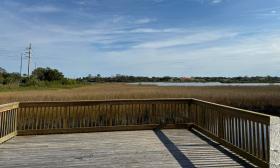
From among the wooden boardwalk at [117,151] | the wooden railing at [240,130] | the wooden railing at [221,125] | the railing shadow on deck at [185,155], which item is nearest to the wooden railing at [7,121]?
the wooden railing at [221,125]

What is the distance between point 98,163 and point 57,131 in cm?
→ 359

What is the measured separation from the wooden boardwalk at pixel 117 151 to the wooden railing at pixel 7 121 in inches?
10.0

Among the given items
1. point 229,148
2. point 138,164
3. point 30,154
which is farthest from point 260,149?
point 30,154

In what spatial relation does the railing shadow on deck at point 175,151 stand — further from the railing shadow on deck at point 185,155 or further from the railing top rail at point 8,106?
the railing top rail at point 8,106

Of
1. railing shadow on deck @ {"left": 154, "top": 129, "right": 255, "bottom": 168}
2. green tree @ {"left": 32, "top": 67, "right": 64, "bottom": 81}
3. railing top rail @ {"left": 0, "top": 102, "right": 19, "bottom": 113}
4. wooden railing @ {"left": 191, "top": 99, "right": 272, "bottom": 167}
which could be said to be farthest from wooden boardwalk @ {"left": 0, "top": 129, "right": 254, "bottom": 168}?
Answer: green tree @ {"left": 32, "top": 67, "right": 64, "bottom": 81}

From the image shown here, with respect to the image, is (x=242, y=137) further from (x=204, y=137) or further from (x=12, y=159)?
(x=12, y=159)

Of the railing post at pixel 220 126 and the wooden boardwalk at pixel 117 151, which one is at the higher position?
the railing post at pixel 220 126

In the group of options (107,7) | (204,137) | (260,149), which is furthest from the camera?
(107,7)

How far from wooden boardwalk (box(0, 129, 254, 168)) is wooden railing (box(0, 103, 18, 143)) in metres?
0.25

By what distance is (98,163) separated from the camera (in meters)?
5.58

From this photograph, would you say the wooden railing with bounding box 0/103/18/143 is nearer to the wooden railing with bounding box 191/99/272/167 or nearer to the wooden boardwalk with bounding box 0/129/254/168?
the wooden boardwalk with bounding box 0/129/254/168

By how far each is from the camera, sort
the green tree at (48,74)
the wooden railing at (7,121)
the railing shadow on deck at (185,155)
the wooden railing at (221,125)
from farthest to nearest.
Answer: the green tree at (48,74)
the wooden railing at (7,121)
the railing shadow on deck at (185,155)
the wooden railing at (221,125)

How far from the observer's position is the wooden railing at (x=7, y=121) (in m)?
7.59

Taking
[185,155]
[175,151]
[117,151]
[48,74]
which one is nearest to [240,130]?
[185,155]
